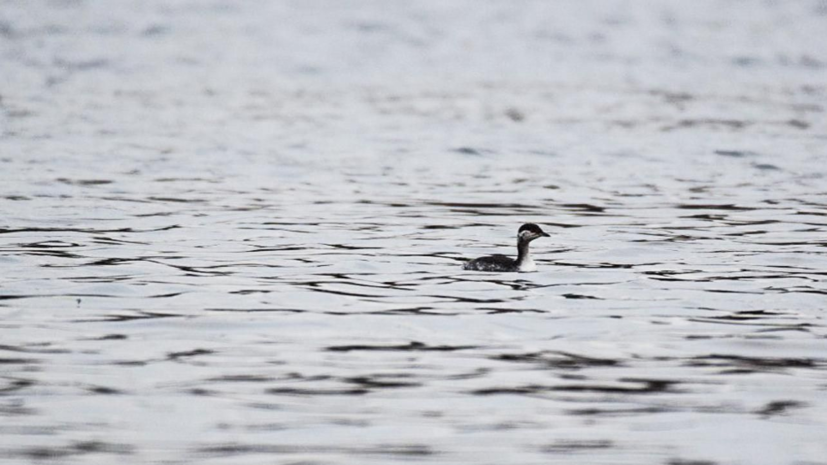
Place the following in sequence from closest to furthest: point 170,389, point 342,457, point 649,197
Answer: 1. point 342,457
2. point 170,389
3. point 649,197

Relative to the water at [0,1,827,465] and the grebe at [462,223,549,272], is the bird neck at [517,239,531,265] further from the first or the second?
the water at [0,1,827,465]

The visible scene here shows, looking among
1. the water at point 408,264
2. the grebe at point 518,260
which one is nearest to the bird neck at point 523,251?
the grebe at point 518,260

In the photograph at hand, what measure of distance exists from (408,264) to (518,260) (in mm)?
1208

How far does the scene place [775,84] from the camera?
3506cm

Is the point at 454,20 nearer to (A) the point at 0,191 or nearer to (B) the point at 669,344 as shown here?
(A) the point at 0,191

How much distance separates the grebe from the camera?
577 inches

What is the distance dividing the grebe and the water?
0.15 metres

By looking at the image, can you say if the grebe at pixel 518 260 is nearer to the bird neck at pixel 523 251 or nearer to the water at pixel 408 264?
the bird neck at pixel 523 251

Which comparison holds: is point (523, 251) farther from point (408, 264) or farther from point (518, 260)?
point (408, 264)

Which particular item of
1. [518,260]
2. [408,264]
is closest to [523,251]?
[518,260]

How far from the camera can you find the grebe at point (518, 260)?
1466cm

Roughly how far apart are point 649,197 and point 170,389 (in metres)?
11.8

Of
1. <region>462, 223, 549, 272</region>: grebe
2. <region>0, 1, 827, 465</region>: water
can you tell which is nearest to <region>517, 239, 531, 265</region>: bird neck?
<region>462, 223, 549, 272</region>: grebe

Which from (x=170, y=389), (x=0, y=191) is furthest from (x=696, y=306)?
(x=0, y=191)
